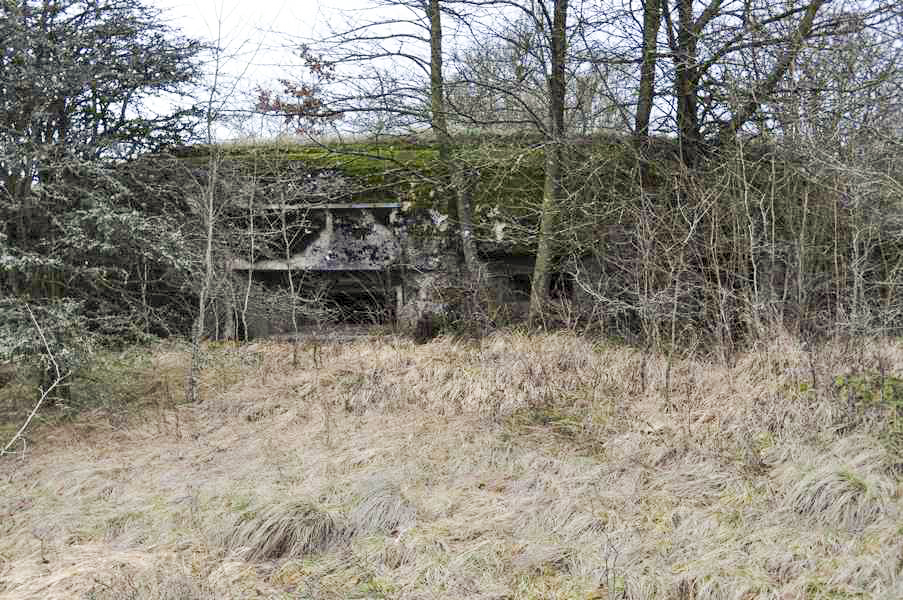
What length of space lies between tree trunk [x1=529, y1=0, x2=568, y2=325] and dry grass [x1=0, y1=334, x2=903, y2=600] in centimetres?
186

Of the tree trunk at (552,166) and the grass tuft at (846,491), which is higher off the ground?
the tree trunk at (552,166)

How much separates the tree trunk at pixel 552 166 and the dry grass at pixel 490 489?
1.86 m

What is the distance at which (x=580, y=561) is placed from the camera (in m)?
4.13

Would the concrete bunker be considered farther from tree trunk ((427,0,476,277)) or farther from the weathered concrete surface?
tree trunk ((427,0,476,277))

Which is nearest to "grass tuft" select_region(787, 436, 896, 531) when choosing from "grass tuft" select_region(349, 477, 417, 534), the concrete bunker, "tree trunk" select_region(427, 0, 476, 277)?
"grass tuft" select_region(349, 477, 417, 534)

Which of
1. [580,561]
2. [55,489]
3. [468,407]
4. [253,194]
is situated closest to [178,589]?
[580,561]

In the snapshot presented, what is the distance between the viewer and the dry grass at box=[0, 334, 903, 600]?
13.3ft

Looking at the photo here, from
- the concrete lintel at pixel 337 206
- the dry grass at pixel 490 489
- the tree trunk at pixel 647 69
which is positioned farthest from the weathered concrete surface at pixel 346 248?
the tree trunk at pixel 647 69

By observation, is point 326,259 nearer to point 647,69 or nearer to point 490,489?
point 647,69

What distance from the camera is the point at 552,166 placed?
31.6 ft

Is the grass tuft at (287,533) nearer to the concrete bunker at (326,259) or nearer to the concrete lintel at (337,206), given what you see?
the concrete bunker at (326,259)

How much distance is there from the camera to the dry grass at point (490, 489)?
159 inches

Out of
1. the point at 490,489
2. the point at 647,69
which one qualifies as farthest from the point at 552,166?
the point at 490,489

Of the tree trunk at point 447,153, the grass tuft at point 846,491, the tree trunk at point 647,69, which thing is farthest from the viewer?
the tree trunk at point 447,153
